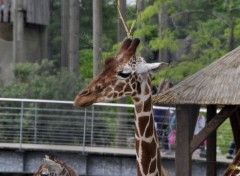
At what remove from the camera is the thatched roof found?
13203mm

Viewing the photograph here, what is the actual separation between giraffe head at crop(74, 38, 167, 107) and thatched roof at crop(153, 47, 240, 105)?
1546 mm

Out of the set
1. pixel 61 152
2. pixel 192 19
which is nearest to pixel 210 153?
pixel 61 152

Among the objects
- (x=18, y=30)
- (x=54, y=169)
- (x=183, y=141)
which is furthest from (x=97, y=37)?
(x=183, y=141)

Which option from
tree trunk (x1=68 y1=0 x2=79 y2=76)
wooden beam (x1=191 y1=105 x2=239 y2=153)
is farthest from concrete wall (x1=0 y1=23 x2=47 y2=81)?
wooden beam (x1=191 y1=105 x2=239 y2=153)

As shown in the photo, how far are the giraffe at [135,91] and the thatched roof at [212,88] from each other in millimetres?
1321

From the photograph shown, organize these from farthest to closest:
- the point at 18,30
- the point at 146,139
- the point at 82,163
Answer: the point at 18,30 → the point at 82,163 → the point at 146,139

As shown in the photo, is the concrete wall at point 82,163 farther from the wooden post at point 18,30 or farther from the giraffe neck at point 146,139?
the giraffe neck at point 146,139

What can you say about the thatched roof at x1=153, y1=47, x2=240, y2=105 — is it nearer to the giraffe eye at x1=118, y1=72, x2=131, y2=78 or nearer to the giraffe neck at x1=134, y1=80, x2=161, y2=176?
the giraffe neck at x1=134, y1=80, x2=161, y2=176

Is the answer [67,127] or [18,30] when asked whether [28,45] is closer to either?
A: [18,30]

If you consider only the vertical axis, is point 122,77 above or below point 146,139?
Result: above

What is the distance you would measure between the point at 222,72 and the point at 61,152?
900cm

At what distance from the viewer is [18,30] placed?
99.1 feet

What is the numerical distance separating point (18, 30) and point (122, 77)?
19029 mm

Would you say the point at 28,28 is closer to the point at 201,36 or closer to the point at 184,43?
the point at 184,43
